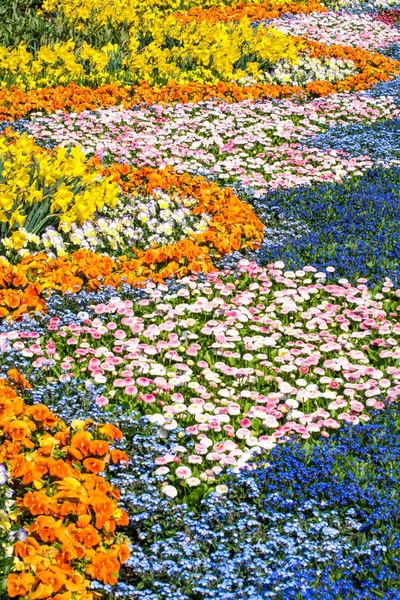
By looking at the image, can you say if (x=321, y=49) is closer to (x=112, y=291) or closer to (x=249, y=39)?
(x=249, y=39)

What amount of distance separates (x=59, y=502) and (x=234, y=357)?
60.5 inches

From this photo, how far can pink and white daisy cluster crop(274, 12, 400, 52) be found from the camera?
39.6 feet

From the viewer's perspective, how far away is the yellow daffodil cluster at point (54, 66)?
8.33 m

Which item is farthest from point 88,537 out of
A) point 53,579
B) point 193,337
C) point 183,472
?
point 193,337

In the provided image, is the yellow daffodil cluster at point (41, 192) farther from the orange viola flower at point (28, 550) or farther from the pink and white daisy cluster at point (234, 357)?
the orange viola flower at point (28, 550)

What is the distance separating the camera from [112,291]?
4.69 m

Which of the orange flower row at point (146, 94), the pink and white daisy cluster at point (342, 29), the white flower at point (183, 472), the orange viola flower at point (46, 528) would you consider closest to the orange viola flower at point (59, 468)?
the orange viola flower at point (46, 528)

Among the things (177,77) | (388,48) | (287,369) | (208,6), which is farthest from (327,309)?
(208,6)

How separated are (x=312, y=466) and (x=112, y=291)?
1.88 m

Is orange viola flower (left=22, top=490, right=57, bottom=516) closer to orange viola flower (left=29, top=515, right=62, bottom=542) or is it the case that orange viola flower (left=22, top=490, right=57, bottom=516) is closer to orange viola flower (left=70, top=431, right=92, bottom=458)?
orange viola flower (left=29, top=515, right=62, bottom=542)

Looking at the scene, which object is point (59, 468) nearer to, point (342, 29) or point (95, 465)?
point (95, 465)

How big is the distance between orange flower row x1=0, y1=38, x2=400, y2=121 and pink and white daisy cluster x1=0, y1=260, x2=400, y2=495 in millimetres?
3721

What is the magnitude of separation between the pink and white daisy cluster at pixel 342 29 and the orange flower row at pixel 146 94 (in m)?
2.06

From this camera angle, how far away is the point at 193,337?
14.1 feet
